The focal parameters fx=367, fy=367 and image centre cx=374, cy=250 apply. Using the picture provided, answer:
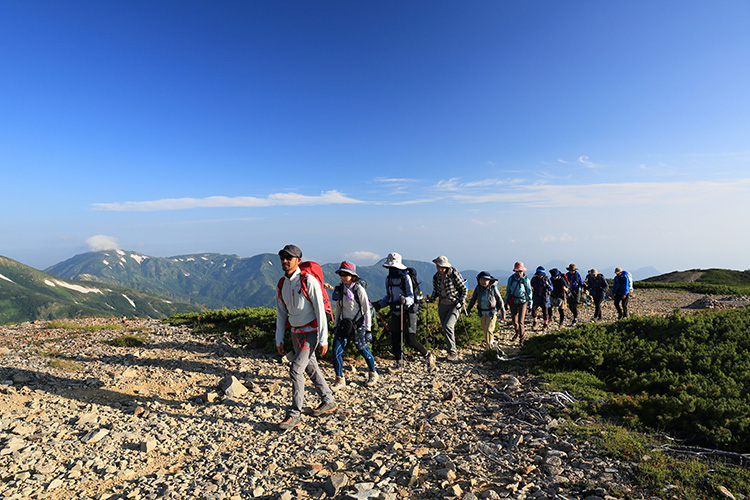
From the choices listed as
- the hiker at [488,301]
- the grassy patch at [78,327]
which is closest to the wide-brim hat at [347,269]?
the hiker at [488,301]

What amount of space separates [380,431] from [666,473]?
356 centimetres

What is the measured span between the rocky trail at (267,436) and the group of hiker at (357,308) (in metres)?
0.54

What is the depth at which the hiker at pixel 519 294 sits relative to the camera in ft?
37.9

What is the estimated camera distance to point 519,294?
11.6 metres

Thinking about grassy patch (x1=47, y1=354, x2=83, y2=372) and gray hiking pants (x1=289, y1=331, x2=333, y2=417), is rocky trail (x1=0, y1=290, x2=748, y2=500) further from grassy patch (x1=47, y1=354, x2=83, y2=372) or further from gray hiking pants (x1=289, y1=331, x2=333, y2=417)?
gray hiking pants (x1=289, y1=331, x2=333, y2=417)

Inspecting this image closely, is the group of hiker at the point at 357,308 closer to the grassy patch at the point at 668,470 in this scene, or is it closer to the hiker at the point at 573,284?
the hiker at the point at 573,284

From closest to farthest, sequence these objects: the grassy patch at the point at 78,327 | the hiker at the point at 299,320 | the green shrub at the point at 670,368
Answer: the green shrub at the point at 670,368, the hiker at the point at 299,320, the grassy patch at the point at 78,327

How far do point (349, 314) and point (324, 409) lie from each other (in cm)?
200

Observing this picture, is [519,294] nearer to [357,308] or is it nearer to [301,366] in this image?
[357,308]

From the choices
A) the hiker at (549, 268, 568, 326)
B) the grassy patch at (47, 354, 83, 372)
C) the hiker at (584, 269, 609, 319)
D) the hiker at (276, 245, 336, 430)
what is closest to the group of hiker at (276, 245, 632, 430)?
the hiker at (276, 245, 336, 430)

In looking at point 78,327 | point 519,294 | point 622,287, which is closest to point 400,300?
point 519,294

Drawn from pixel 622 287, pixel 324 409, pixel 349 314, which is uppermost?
pixel 349 314

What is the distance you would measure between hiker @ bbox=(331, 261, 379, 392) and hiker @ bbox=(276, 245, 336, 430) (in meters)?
1.48

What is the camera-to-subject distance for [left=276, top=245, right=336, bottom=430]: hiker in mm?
5887
